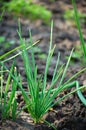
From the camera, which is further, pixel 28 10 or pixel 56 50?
pixel 28 10

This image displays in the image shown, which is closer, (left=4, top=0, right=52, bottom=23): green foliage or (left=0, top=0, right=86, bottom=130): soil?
(left=0, top=0, right=86, bottom=130): soil

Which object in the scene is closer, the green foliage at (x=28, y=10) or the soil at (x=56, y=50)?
the soil at (x=56, y=50)

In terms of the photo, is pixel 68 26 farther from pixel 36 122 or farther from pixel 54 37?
pixel 36 122

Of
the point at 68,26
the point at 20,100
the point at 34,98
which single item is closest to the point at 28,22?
the point at 68,26
